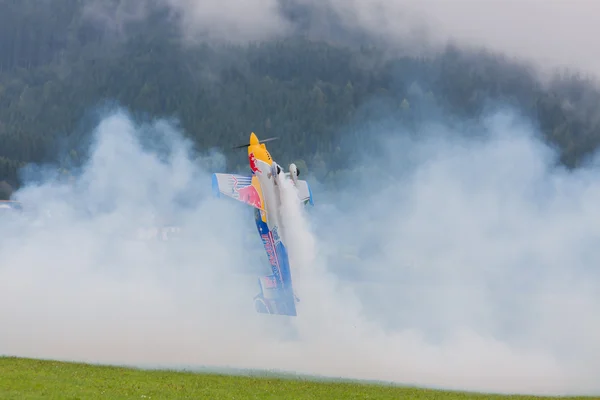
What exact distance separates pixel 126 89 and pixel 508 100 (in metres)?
78.9

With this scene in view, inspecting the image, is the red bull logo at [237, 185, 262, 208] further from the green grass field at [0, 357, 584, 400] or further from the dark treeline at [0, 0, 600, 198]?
the dark treeline at [0, 0, 600, 198]

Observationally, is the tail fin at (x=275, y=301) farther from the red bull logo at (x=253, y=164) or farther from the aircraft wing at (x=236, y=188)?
the red bull logo at (x=253, y=164)

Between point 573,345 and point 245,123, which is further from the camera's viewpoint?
point 245,123

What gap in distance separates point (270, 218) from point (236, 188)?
7.43 feet

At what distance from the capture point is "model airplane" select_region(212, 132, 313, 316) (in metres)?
36.2

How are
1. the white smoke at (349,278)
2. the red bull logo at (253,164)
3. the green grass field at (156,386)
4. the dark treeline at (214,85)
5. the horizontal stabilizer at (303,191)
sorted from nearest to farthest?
the green grass field at (156,386) → the white smoke at (349,278) → the red bull logo at (253,164) → the horizontal stabilizer at (303,191) → the dark treeline at (214,85)

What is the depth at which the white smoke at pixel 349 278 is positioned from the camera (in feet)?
116

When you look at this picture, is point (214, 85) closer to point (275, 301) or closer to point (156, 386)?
point (275, 301)

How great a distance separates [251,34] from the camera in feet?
529

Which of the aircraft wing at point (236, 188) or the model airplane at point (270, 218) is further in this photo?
the model airplane at point (270, 218)

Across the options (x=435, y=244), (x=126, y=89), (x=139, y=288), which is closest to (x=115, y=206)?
(x=139, y=288)

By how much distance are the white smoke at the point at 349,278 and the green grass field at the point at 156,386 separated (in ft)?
9.01

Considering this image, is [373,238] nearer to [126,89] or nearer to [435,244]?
[435,244]

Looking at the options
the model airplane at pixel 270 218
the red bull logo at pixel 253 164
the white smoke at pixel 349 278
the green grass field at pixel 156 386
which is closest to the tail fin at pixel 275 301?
the model airplane at pixel 270 218
